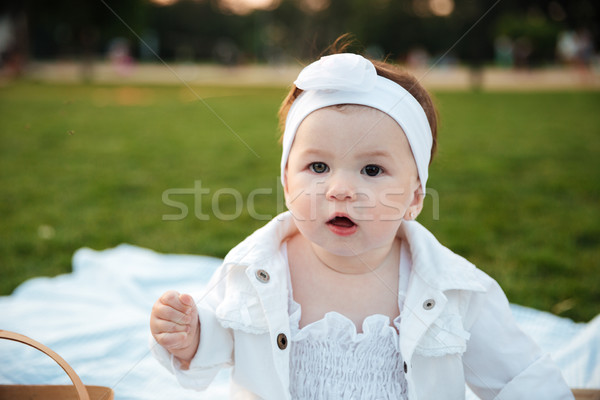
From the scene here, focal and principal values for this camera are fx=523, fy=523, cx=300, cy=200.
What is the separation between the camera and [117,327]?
8.53ft

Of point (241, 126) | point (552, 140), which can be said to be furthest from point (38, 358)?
point (552, 140)

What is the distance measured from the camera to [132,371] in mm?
2285

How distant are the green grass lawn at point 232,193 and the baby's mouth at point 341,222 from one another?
0.97 meters

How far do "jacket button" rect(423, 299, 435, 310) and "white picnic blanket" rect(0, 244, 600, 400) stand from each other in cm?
99

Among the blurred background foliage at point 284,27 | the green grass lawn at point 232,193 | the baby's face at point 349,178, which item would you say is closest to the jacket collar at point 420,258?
the baby's face at point 349,178

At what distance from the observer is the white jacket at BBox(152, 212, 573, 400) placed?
1.58 metres

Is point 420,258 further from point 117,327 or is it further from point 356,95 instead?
point 117,327

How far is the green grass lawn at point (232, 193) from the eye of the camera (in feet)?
11.7

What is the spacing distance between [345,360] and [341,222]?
43 cm

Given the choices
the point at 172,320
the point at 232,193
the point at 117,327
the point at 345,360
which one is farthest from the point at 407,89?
the point at 232,193

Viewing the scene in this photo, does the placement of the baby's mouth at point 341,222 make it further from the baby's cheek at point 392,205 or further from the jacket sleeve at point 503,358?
the jacket sleeve at point 503,358

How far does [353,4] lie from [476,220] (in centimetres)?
4283

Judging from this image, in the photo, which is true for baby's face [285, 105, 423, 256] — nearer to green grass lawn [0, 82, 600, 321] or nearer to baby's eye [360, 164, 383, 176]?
baby's eye [360, 164, 383, 176]

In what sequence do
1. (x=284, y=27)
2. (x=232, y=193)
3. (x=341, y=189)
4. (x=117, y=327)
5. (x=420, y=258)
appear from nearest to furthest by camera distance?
(x=341, y=189) < (x=420, y=258) < (x=117, y=327) < (x=232, y=193) < (x=284, y=27)
